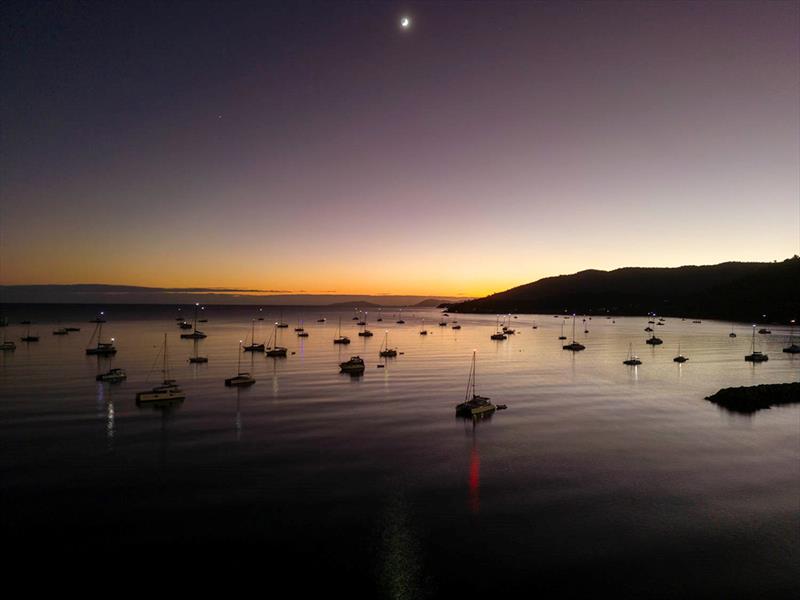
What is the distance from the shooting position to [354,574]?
2205 cm

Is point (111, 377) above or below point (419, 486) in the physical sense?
above

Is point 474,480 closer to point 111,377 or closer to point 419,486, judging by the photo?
point 419,486

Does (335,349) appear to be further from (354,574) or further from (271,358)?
(354,574)

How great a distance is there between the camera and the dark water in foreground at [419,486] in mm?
23078

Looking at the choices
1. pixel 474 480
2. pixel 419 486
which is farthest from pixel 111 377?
pixel 474 480

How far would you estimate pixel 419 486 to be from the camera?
106 ft

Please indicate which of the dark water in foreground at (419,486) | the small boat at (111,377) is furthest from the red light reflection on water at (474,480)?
the small boat at (111,377)

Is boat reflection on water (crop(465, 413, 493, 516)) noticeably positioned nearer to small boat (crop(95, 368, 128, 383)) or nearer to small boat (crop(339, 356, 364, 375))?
small boat (crop(339, 356, 364, 375))

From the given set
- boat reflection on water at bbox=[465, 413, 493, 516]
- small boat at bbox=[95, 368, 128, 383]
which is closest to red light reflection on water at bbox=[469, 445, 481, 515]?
boat reflection on water at bbox=[465, 413, 493, 516]

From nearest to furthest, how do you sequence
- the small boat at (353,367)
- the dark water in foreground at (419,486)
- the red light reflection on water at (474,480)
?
the dark water in foreground at (419,486) < the red light reflection on water at (474,480) < the small boat at (353,367)

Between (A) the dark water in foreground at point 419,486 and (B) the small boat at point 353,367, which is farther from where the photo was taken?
(B) the small boat at point 353,367

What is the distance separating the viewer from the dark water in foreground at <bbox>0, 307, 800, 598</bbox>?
2308 cm

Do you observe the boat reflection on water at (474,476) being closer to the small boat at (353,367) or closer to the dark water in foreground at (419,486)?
the dark water in foreground at (419,486)

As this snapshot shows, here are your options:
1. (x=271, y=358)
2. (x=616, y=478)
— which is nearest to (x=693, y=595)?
(x=616, y=478)
